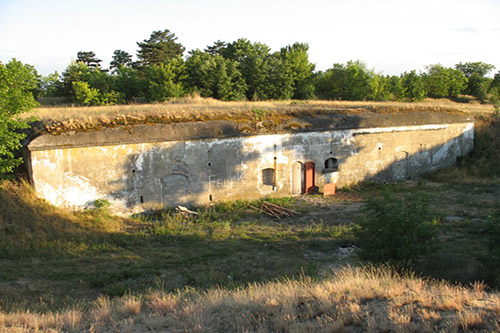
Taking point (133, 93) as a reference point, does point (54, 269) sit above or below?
below

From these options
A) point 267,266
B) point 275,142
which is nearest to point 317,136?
point 275,142

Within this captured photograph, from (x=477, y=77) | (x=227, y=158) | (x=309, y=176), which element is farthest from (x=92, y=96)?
(x=477, y=77)

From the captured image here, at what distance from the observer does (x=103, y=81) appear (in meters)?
27.2

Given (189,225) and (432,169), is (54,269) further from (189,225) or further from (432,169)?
(432,169)

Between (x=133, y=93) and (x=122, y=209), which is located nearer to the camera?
(x=122, y=209)

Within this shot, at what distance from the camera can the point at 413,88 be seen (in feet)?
110

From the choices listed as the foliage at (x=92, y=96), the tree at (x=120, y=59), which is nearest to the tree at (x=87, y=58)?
the tree at (x=120, y=59)

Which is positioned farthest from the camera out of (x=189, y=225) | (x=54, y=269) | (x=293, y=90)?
(x=293, y=90)

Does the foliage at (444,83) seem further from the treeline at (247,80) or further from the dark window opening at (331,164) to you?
the dark window opening at (331,164)

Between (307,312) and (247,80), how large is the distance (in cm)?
2768

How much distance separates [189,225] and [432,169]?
12.4 metres

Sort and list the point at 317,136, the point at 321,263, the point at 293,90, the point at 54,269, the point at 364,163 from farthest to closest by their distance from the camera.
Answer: the point at 293,90 → the point at 364,163 → the point at 317,136 → the point at 321,263 → the point at 54,269

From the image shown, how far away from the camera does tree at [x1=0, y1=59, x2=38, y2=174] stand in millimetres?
9328

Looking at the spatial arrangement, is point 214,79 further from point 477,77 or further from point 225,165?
point 477,77
